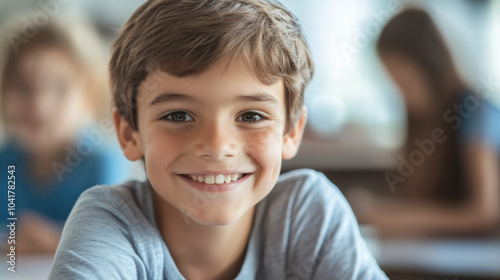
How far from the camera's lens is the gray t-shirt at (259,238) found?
75cm

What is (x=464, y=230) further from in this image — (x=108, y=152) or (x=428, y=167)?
(x=108, y=152)

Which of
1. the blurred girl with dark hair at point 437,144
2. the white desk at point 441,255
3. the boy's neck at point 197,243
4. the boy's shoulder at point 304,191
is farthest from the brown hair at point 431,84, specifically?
the boy's neck at point 197,243

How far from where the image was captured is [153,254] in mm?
815

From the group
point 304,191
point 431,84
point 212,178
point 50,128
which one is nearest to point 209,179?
point 212,178

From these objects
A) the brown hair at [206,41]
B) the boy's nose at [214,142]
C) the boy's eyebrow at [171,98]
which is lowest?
the boy's nose at [214,142]

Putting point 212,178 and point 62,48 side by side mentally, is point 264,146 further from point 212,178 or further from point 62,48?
point 62,48

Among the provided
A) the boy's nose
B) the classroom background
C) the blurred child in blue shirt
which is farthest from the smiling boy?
the classroom background


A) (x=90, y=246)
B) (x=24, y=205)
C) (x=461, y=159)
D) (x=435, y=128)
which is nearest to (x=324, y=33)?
(x=435, y=128)

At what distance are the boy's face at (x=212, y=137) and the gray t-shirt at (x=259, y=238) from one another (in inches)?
3.4

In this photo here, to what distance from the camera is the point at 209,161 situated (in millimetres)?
747

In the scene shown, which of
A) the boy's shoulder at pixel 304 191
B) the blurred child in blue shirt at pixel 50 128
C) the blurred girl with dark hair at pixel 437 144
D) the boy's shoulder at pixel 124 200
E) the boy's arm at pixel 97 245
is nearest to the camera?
the boy's arm at pixel 97 245

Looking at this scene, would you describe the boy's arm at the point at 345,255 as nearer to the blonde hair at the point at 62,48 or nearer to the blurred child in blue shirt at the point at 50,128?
the blurred child in blue shirt at the point at 50,128

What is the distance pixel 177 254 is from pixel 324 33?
1352mm

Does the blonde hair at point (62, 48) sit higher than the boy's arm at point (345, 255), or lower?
higher
